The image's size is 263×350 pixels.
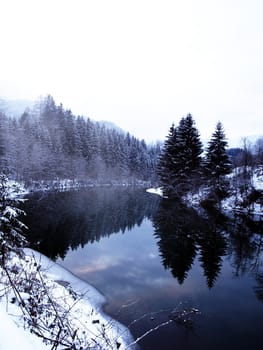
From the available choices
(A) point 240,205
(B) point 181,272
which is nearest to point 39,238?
(B) point 181,272

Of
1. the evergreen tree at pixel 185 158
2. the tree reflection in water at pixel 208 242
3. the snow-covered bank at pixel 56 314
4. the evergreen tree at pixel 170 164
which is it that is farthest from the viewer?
the evergreen tree at pixel 170 164

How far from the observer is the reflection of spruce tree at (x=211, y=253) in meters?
10.8

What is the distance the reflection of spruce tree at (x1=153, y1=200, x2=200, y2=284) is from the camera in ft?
38.7

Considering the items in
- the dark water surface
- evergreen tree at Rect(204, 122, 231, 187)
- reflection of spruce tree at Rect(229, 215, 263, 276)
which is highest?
evergreen tree at Rect(204, 122, 231, 187)

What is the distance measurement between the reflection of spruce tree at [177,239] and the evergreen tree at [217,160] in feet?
17.6

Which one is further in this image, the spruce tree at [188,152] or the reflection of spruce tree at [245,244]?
the spruce tree at [188,152]

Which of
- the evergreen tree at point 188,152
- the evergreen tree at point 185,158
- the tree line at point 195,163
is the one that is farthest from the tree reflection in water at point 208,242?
the evergreen tree at point 188,152

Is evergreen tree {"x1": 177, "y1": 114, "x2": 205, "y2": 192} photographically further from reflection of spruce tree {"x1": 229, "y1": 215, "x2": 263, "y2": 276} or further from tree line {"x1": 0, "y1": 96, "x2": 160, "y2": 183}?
tree line {"x1": 0, "y1": 96, "x2": 160, "y2": 183}

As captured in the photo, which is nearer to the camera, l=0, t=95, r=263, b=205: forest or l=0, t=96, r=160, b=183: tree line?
l=0, t=95, r=263, b=205: forest

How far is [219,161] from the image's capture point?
90.8ft

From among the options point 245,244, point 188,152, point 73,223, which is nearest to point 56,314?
point 245,244

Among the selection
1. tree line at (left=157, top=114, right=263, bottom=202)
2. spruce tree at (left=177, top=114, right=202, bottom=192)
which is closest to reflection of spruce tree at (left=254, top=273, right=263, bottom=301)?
tree line at (left=157, top=114, right=263, bottom=202)

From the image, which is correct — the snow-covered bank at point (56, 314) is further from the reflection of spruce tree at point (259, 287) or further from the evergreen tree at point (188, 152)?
the evergreen tree at point (188, 152)

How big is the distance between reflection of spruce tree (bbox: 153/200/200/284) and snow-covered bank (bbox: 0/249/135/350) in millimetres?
4383
